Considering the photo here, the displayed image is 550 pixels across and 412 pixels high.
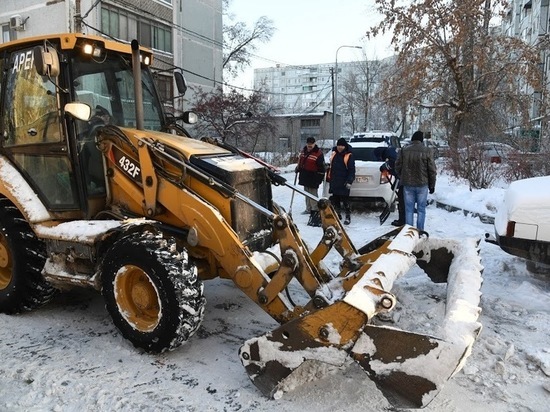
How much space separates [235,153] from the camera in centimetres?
493

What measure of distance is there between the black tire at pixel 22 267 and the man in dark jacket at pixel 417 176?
5533 millimetres

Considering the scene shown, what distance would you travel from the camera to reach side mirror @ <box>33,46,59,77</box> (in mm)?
3869

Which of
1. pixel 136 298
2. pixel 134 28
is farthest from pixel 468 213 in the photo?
pixel 134 28

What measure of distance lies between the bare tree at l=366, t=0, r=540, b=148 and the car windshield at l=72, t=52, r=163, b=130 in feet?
43.1

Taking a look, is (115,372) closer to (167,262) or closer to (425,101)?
(167,262)

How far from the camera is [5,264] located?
4.82m

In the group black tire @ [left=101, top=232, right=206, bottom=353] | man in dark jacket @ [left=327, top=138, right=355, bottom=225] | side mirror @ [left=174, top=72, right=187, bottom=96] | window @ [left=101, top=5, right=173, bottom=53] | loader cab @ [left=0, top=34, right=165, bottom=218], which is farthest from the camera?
window @ [left=101, top=5, right=173, bottom=53]

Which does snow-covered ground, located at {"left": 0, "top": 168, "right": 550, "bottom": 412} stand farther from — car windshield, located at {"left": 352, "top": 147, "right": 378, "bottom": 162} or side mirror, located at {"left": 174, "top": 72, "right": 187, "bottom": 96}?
car windshield, located at {"left": 352, "top": 147, "right": 378, "bottom": 162}

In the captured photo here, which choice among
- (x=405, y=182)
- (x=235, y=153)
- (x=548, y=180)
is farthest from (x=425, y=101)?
(x=235, y=153)

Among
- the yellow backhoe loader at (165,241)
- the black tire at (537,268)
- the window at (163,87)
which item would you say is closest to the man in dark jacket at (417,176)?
the black tire at (537,268)

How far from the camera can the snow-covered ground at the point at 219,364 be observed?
3.19 meters

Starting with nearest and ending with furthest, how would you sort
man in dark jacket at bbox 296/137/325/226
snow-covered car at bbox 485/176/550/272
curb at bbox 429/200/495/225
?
snow-covered car at bbox 485/176/550/272 → curb at bbox 429/200/495/225 → man in dark jacket at bbox 296/137/325/226

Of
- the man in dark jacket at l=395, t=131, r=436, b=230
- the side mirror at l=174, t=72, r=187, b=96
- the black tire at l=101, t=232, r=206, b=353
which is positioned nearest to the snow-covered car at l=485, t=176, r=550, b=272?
the man in dark jacket at l=395, t=131, r=436, b=230

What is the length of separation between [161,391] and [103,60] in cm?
309
